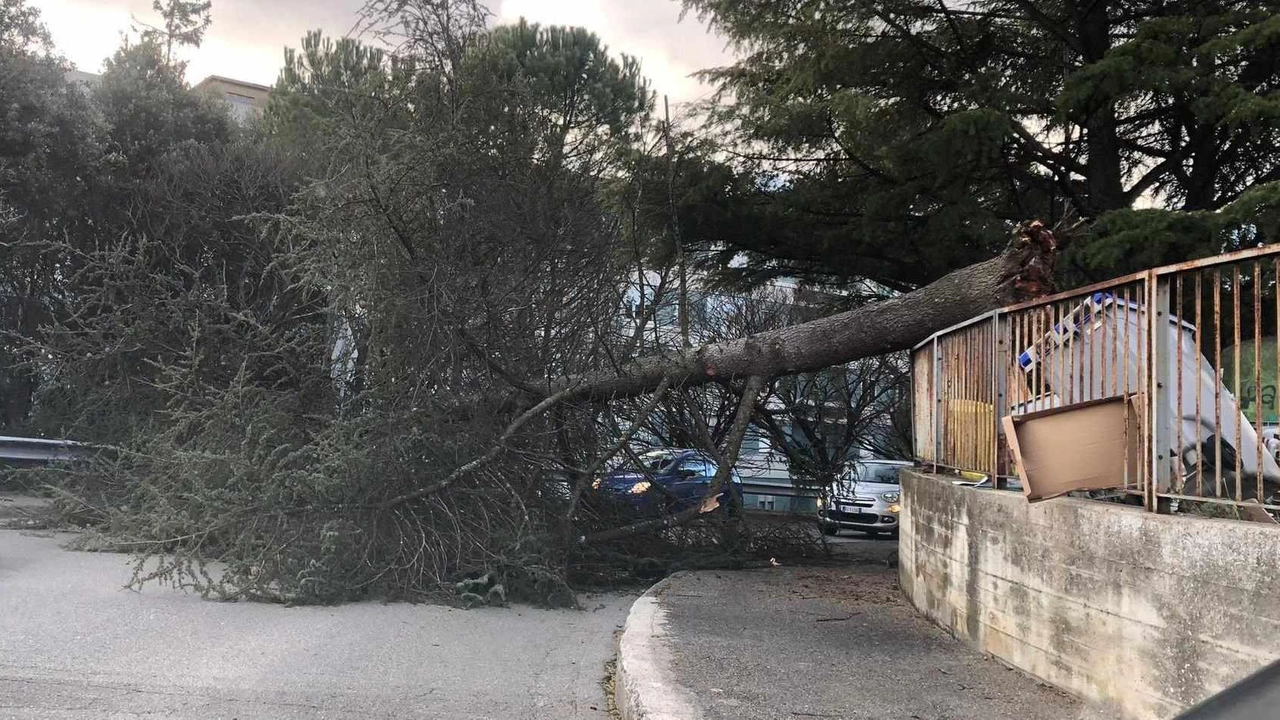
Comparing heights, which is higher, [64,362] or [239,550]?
[64,362]

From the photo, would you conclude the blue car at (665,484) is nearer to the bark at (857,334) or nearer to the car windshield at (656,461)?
the car windshield at (656,461)

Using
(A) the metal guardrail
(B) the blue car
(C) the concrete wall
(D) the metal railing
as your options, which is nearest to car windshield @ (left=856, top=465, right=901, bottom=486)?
(B) the blue car

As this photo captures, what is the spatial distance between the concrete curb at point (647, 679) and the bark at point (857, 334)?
338 cm

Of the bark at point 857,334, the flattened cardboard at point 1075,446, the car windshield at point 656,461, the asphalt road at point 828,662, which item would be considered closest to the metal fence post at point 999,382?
the flattened cardboard at point 1075,446

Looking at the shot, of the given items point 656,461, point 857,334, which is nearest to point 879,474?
point 656,461

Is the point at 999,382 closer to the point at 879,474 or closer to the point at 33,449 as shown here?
the point at 33,449

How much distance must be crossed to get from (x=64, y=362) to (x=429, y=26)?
6.39 metres

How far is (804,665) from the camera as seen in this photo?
5777mm

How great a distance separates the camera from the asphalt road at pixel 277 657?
5.12 m

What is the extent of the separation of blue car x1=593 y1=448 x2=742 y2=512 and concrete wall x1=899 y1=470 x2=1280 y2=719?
14.0ft

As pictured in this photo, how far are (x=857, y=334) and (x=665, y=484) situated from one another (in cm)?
280

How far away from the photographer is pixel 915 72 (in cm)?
1159

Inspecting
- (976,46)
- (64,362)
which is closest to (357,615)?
(64,362)

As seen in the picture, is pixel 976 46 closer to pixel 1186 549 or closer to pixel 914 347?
pixel 914 347
